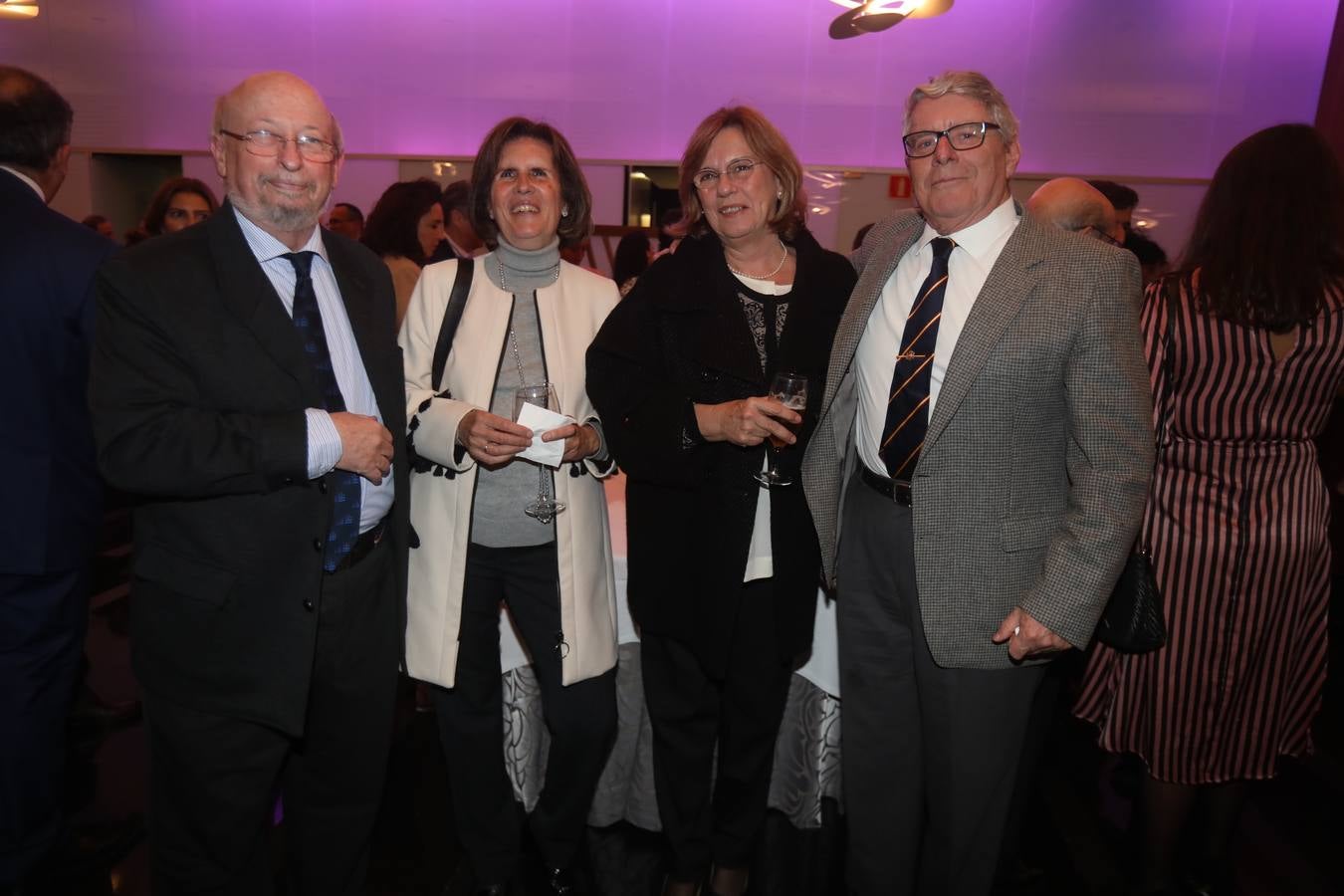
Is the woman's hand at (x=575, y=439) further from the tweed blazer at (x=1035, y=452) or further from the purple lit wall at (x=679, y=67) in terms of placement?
the purple lit wall at (x=679, y=67)

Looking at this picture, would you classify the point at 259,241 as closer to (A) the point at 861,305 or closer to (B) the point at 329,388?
(B) the point at 329,388

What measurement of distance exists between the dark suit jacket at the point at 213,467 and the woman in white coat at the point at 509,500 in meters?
0.38

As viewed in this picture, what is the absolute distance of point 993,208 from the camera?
185 cm

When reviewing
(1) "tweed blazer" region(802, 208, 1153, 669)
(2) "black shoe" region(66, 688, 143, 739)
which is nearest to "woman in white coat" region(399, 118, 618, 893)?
(1) "tweed blazer" region(802, 208, 1153, 669)

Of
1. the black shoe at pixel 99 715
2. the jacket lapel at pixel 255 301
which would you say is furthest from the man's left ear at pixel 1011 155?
the black shoe at pixel 99 715

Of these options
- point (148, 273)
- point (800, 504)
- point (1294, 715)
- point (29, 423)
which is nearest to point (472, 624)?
point (800, 504)

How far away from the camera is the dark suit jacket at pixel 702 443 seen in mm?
2086

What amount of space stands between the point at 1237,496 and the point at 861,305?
1221 mm

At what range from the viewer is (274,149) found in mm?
1792

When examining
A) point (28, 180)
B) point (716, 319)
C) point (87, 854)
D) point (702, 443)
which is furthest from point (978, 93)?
point (87, 854)

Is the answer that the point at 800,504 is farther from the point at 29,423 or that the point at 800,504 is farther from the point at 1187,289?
the point at 29,423

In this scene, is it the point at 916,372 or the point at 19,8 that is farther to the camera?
the point at 19,8

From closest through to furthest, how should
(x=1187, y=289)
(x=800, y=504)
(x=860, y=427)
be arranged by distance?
1. (x=860, y=427)
2. (x=800, y=504)
3. (x=1187, y=289)

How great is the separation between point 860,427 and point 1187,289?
1042 mm
